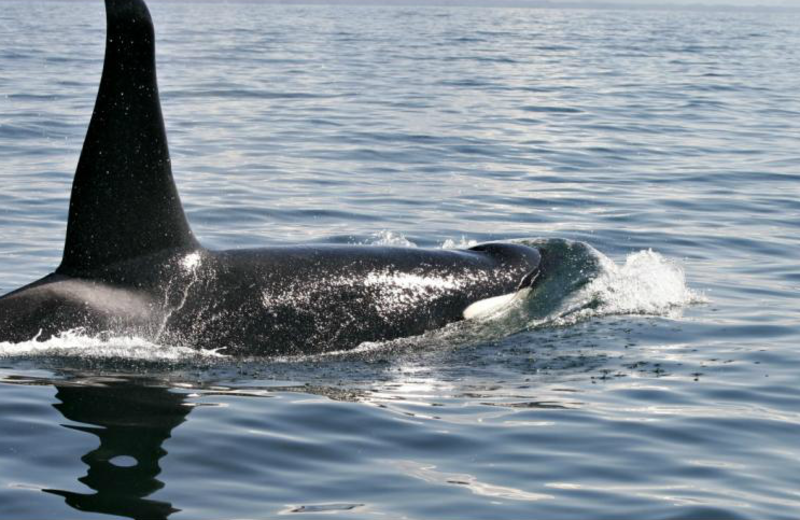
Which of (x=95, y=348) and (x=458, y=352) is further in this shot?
(x=458, y=352)

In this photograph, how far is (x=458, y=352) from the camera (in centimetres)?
922

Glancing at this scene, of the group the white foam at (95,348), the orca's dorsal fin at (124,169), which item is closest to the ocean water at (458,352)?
the white foam at (95,348)

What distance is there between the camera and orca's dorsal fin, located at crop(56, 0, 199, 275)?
7.85 metres

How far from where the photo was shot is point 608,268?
11.1 metres

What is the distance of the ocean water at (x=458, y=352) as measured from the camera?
6629 millimetres

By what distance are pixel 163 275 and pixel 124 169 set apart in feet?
2.54

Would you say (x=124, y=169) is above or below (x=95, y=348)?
above

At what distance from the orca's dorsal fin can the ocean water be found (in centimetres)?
62

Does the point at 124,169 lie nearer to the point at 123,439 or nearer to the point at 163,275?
the point at 163,275

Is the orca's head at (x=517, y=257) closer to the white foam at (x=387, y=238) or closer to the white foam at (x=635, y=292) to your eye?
the white foam at (x=635, y=292)

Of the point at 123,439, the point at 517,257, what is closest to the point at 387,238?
the point at 517,257

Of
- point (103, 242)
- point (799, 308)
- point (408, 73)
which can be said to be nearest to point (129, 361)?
point (103, 242)

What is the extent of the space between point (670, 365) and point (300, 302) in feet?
8.72

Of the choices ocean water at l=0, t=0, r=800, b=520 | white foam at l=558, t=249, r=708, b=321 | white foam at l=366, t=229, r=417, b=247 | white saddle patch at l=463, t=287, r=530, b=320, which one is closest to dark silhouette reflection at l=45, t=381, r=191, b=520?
ocean water at l=0, t=0, r=800, b=520
